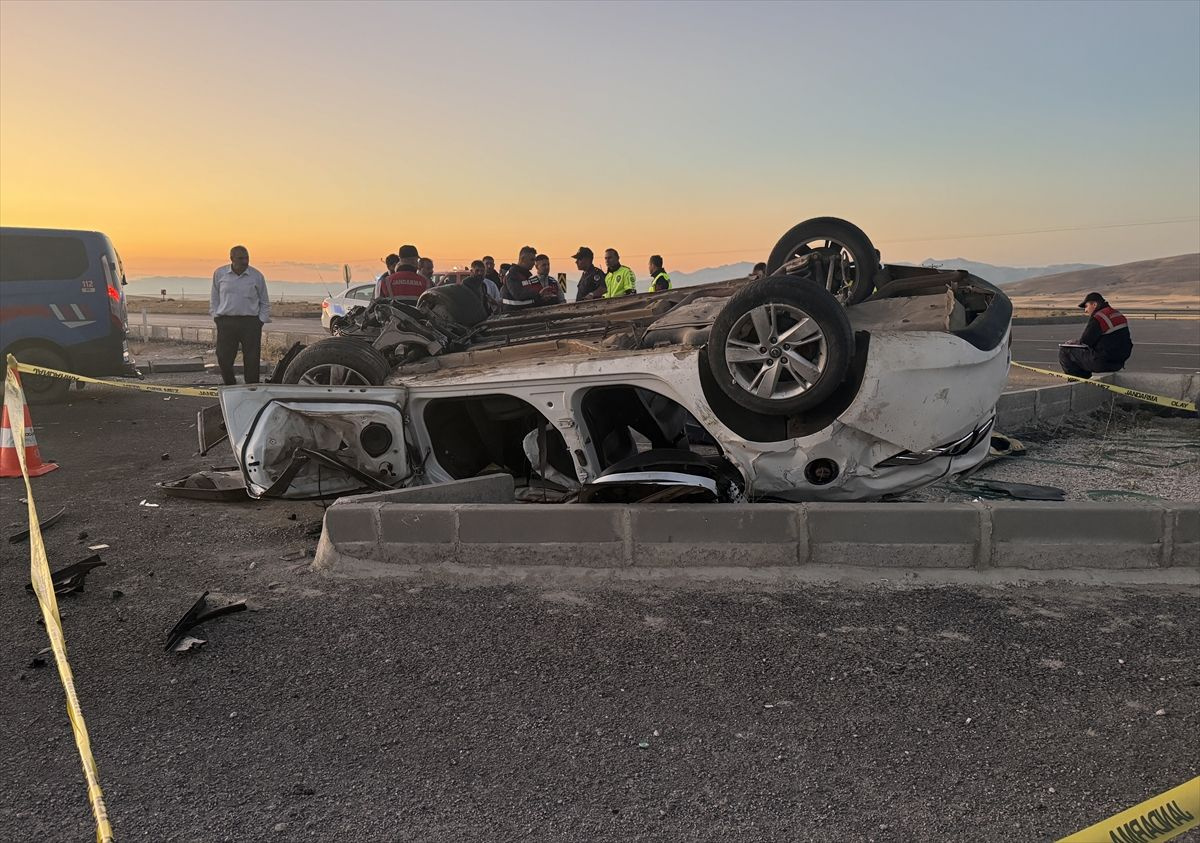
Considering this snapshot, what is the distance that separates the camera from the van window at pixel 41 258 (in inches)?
381

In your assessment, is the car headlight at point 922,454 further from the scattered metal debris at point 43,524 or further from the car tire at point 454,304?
the scattered metal debris at point 43,524

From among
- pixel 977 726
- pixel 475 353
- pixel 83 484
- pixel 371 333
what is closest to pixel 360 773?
pixel 977 726

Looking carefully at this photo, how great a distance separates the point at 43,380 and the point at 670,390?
365 inches

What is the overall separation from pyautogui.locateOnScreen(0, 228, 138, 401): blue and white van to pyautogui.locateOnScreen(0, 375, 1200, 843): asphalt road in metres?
7.05

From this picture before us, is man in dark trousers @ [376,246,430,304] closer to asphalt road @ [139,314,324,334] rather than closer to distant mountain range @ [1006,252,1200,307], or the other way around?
asphalt road @ [139,314,324,334]

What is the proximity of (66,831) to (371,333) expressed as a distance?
12.3 ft

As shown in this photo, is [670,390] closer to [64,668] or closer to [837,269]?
[837,269]

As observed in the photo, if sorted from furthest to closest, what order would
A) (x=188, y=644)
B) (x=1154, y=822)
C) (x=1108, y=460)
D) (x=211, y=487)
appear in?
(x=1108, y=460), (x=211, y=487), (x=188, y=644), (x=1154, y=822)

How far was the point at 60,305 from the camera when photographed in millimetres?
9875

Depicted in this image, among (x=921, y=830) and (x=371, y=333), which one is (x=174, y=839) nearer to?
(x=921, y=830)

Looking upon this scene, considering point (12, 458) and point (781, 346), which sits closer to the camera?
point (781, 346)

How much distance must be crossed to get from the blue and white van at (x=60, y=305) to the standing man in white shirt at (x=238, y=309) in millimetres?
2296

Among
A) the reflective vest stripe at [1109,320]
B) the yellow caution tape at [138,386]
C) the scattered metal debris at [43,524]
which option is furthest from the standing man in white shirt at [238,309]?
the reflective vest stripe at [1109,320]

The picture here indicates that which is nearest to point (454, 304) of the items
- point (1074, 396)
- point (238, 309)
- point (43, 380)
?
point (238, 309)
